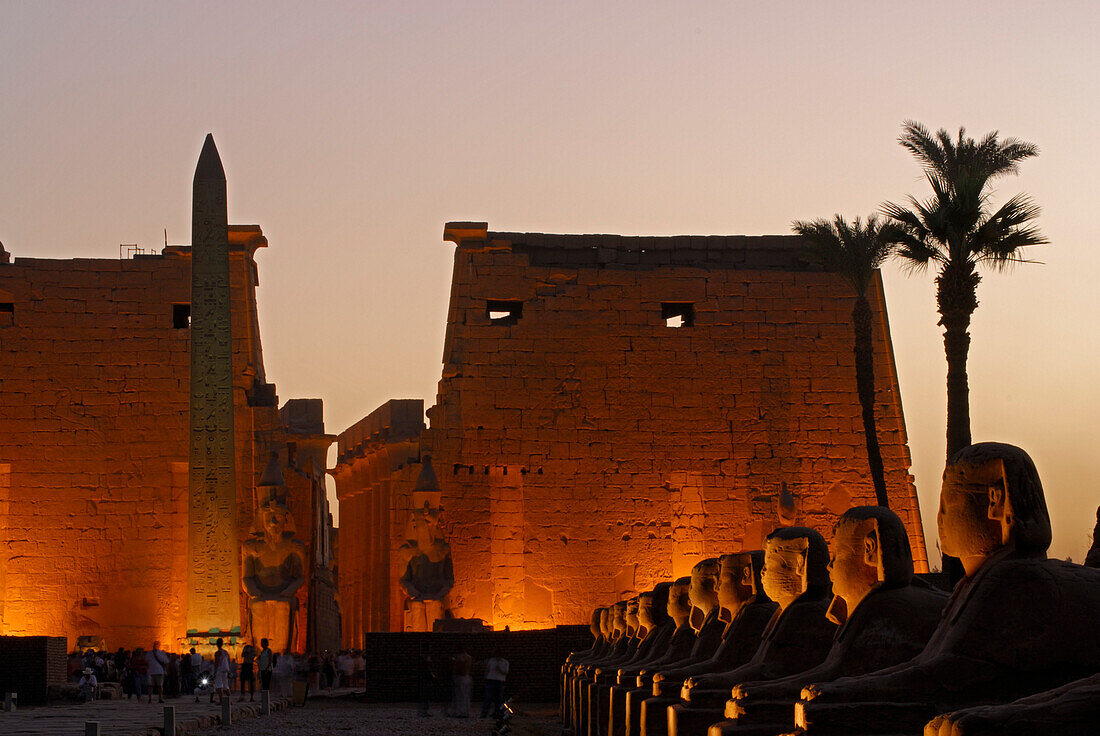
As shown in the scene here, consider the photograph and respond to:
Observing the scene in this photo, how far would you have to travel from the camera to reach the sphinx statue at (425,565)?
1988 cm

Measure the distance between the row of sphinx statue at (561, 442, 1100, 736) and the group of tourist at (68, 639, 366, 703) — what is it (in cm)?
1142

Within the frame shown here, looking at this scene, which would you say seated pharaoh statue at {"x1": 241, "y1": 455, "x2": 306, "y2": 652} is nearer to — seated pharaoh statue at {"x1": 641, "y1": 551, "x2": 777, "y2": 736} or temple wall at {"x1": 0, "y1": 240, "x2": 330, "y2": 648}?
temple wall at {"x1": 0, "y1": 240, "x2": 330, "y2": 648}

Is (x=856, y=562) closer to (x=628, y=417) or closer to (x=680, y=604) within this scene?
(x=680, y=604)

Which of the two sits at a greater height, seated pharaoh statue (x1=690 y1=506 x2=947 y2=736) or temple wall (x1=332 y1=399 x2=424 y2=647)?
temple wall (x1=332 y1=399 x2=424 y2=647)

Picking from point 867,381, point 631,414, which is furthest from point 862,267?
point 631,414

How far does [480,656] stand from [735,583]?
470 inches

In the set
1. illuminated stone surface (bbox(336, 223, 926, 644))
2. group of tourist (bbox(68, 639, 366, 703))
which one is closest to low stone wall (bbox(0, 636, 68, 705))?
group of tourist (bbox(68, 639, 366, 703))

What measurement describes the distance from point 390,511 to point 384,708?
5065mm

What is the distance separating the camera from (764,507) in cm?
2181

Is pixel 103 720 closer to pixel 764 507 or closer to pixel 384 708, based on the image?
pixel 384 708

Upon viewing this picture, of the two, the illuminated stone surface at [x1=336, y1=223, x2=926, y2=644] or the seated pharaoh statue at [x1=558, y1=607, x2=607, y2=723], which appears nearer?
the seated pharaoh statue at [x1=558, y1=607, x2=607, y2=723]

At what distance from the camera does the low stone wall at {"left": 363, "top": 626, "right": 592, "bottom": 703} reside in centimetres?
1858

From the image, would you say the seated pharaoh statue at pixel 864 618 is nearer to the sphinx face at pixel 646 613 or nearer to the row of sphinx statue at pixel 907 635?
the row of sphinx statue at pixel 907 635

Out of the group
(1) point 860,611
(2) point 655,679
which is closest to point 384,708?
(2) point 655,679
